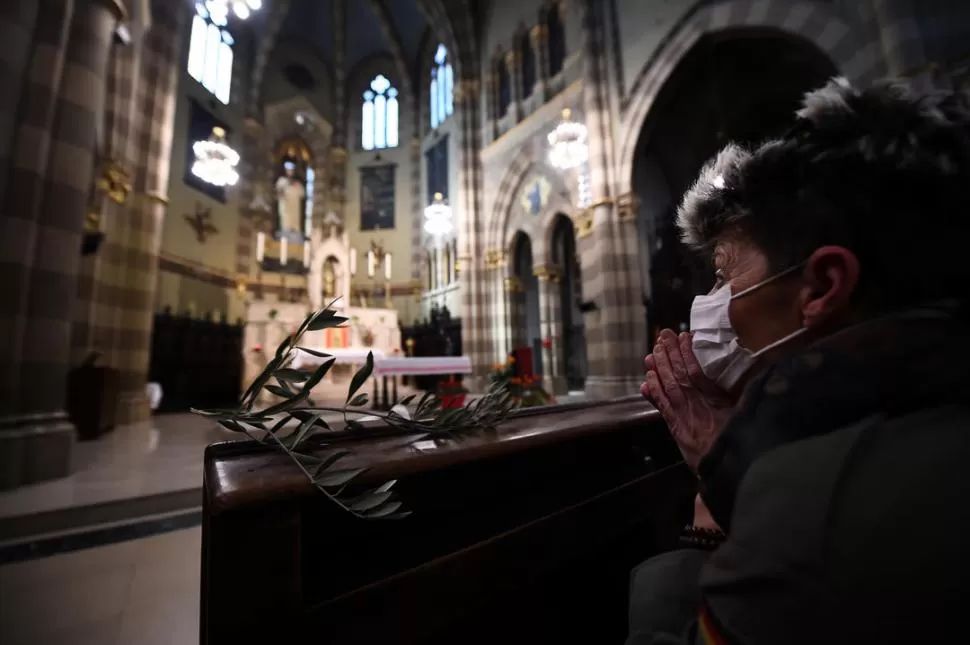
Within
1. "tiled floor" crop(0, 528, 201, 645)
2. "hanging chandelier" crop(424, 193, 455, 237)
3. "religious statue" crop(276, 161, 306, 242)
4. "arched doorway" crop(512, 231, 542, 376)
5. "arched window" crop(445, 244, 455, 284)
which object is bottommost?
"tiled floor" crop(0, 528, 201, 645)

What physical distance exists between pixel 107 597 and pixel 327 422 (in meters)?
1.57

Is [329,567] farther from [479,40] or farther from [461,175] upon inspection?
[479,40]

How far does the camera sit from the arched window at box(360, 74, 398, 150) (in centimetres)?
1641

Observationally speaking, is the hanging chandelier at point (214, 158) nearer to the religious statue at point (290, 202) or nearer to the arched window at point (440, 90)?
the religious statue at point (290, 202)

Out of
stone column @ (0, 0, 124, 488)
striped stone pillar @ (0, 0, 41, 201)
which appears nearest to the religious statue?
stone column @ (0, 0, 124, 488)

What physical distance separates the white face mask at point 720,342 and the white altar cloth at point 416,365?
540cm

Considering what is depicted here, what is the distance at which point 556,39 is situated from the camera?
9938 millimetres

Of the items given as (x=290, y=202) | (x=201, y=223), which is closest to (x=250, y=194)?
(x=290, y=202)

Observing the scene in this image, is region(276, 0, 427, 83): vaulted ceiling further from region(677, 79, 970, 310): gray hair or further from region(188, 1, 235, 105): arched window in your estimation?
region(677, 79, 970, 310): gray hair

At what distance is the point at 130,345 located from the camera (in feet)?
19.8

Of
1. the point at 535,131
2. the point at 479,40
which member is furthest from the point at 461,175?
the point at 479,40

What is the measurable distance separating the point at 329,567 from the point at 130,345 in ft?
24.1

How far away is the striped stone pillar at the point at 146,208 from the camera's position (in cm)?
602

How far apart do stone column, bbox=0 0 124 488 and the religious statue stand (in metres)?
10.6
